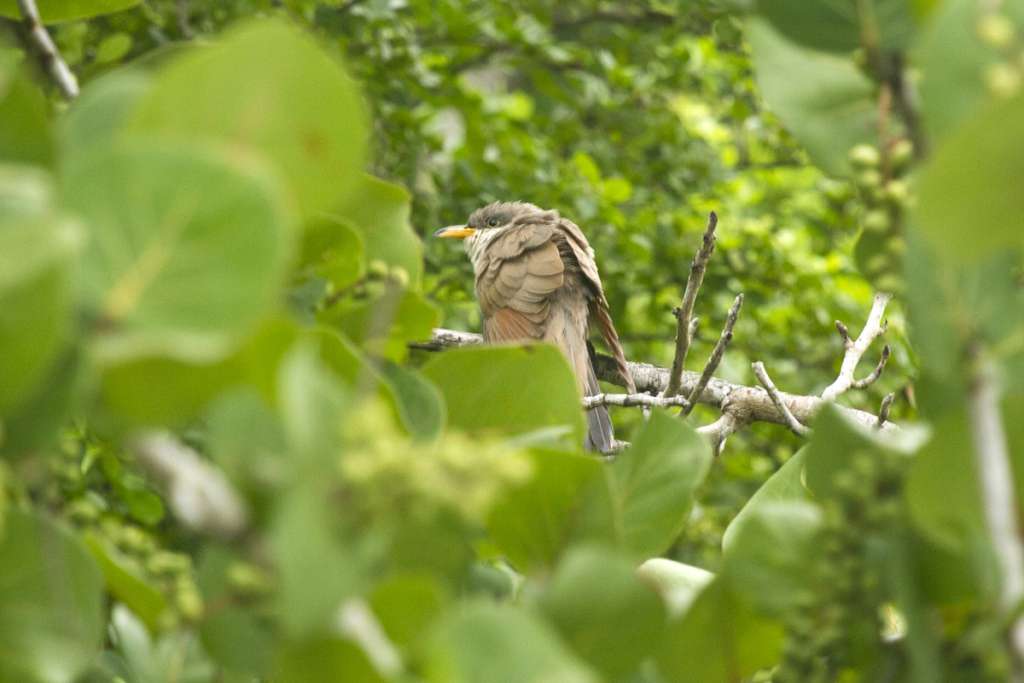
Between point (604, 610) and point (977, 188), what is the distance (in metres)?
0.34

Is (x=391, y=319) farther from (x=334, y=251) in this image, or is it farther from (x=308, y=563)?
(x=308, y=563)

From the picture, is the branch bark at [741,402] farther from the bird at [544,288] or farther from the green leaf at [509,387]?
the green leaf at [509,387]

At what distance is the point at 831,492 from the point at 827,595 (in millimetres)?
101

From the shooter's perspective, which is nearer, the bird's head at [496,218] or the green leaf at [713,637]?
the green leaf at [713,637]

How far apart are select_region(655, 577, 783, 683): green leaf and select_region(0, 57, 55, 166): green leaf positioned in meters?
0.53

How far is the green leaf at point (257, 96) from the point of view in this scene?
71 centimetres

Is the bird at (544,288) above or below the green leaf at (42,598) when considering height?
below

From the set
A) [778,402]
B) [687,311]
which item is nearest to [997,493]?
[778,402]

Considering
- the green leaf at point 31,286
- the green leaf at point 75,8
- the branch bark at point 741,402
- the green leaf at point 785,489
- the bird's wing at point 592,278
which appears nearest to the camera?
the green leaf at point 31,286

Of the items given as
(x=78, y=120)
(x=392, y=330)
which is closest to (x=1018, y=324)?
(x=392, y=330)

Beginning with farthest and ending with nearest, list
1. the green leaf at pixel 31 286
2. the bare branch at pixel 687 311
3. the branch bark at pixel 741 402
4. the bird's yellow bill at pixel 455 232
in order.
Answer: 1. the bird's yellow bill at pixel 455 232
2. the branch bark at pixel 741 402
3. the bare branch at pixel 687 311
4. the green leaf at pixel 31 286

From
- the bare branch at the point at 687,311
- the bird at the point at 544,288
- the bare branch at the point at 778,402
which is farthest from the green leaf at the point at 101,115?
the bird at the point at 544,288

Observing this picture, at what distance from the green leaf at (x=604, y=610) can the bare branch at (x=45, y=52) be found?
745mm

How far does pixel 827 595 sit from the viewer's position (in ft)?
2.62
